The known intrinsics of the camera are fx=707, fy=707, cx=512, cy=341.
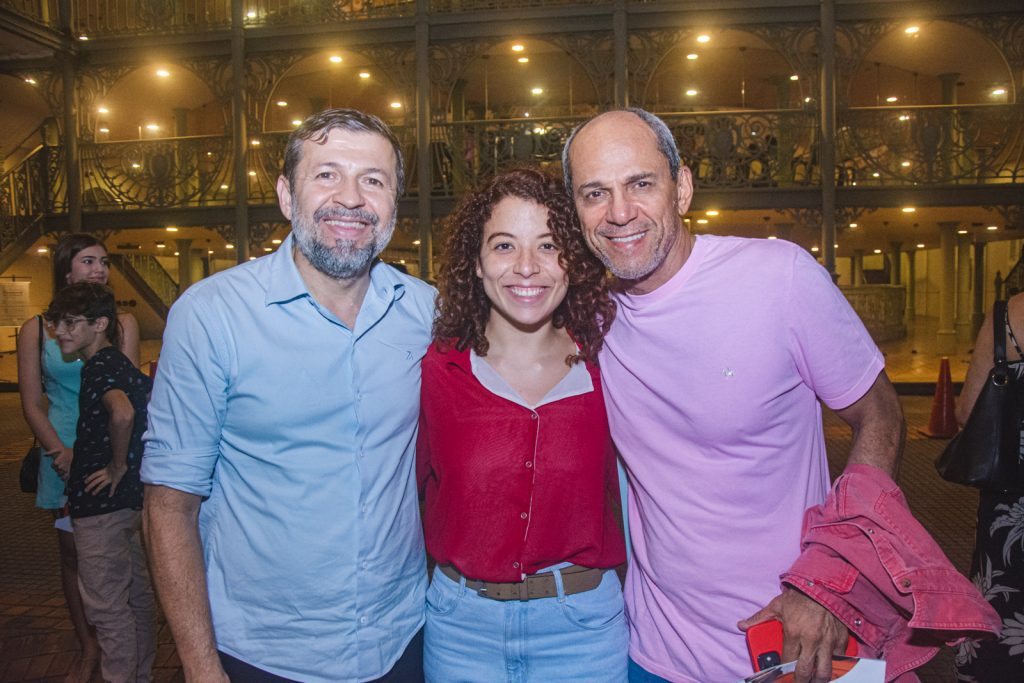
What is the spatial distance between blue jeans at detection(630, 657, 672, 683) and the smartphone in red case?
50 centimetres

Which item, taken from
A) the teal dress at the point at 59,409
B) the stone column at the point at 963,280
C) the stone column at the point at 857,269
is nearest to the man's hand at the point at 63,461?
the teal dress at the point at 59,409

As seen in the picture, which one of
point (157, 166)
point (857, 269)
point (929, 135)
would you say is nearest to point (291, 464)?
point (929, 135)

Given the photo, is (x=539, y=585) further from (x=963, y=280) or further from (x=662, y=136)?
(x=963, y=280)

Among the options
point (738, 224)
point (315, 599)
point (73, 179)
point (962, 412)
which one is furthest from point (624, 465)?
point (738, 224)

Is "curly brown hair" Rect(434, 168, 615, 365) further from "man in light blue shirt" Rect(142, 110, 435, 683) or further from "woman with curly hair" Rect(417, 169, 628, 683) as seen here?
"man in light blue shirt" Rect(142, 110, 435, 683)

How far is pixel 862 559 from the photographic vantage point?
1545mm

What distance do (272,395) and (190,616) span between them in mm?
608

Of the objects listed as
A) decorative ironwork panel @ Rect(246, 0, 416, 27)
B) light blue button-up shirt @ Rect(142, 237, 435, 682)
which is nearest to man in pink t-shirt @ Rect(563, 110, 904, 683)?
light blue button-up shirt @ Rect(142, 237, 435, 682)

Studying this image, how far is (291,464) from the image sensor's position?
1.95 m

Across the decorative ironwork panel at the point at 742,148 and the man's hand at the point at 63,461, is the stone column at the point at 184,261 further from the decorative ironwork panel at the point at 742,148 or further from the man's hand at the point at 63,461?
the man's hand at the point at 63,461

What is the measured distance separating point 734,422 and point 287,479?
48.5 inches

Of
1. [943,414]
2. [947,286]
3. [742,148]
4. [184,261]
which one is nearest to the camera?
[943,414]

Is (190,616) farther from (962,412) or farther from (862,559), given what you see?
(962,412)

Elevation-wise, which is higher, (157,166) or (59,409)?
(157,166)
